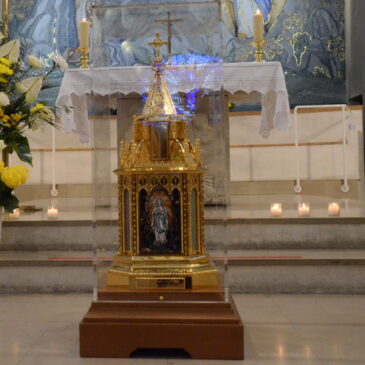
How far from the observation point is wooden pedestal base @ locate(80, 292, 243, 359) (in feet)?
9.71

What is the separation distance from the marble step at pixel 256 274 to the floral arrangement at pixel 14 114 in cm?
237

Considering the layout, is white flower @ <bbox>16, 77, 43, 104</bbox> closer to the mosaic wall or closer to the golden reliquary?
the golden reliquary

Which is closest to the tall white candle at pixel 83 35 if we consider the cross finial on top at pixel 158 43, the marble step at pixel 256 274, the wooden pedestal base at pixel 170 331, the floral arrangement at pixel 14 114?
the marble step at pixel 256 274

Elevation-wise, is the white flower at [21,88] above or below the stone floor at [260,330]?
above

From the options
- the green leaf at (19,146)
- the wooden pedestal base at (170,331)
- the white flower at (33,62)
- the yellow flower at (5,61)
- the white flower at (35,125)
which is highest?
the white flower at (33,62)

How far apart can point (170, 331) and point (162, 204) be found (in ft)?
2.06

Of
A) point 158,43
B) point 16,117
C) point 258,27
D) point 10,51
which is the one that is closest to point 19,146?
point 16,117

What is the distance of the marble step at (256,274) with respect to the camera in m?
4.46

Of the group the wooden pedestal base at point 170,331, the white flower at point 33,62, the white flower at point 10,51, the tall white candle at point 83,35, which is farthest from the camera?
the tall white candle at point 83,35

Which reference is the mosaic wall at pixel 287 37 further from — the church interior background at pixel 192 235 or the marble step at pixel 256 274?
the marble step at pixel 256 274

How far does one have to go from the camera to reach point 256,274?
4508 mm

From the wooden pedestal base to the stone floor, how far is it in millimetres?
60

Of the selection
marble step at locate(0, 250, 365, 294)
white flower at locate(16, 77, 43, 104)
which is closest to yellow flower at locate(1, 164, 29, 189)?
white flower at locate(16, 77, 43, 104)

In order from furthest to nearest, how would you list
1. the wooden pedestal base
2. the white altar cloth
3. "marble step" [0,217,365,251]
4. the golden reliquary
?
the white altar cloth
"marble step" [0,217,365,251]
the golden reliquary
the wooden pedestal base
